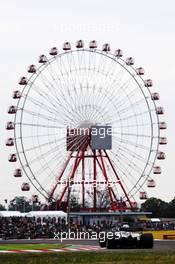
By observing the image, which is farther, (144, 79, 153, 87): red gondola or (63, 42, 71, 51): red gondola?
(144, 79, 153, 87): red gondola

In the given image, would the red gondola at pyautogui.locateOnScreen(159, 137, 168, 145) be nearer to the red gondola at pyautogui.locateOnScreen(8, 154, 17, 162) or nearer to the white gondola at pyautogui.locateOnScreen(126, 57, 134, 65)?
the white gondola at pyautogui.locateOnScreen(126, 57, 134, 65)

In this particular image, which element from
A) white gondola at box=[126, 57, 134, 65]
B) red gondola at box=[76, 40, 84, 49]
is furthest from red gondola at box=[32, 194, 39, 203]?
white gondola at box=[126, 57, 134, 65]

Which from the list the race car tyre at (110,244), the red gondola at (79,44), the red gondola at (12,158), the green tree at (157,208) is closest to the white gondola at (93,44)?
the red gondola at (79,44)

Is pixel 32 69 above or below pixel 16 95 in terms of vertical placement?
above

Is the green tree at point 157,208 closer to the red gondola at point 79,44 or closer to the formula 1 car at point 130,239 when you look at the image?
the red gondola at point 79,44

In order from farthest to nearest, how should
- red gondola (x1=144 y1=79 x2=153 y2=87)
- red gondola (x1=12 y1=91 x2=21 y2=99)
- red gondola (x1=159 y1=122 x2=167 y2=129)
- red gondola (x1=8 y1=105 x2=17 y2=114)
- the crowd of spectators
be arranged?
red gondola (x1=159 y1=122 x2=167 y2=129) → red gondola (x1=144 y1=79 x2=153 y2=87) → red gondola (x1=8 y1=105 x2=17 y2=114) → red gondola (x1=12 y1=91 x2=21 y2=99) → the crowd of spectators

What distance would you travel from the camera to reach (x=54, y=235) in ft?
233

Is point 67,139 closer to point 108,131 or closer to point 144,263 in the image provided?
point 108,131

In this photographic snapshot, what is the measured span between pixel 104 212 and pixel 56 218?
16.2 meters

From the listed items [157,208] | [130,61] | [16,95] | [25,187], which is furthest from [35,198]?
[157,208]

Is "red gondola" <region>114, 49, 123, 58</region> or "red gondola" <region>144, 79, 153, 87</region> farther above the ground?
"red gondola" <region>114, 49, 123, 58</region>

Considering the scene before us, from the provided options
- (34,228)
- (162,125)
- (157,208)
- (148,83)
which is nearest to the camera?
(34,228)

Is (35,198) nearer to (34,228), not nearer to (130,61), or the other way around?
(34,228)

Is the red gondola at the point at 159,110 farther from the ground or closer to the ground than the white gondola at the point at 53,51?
closer to the ground
